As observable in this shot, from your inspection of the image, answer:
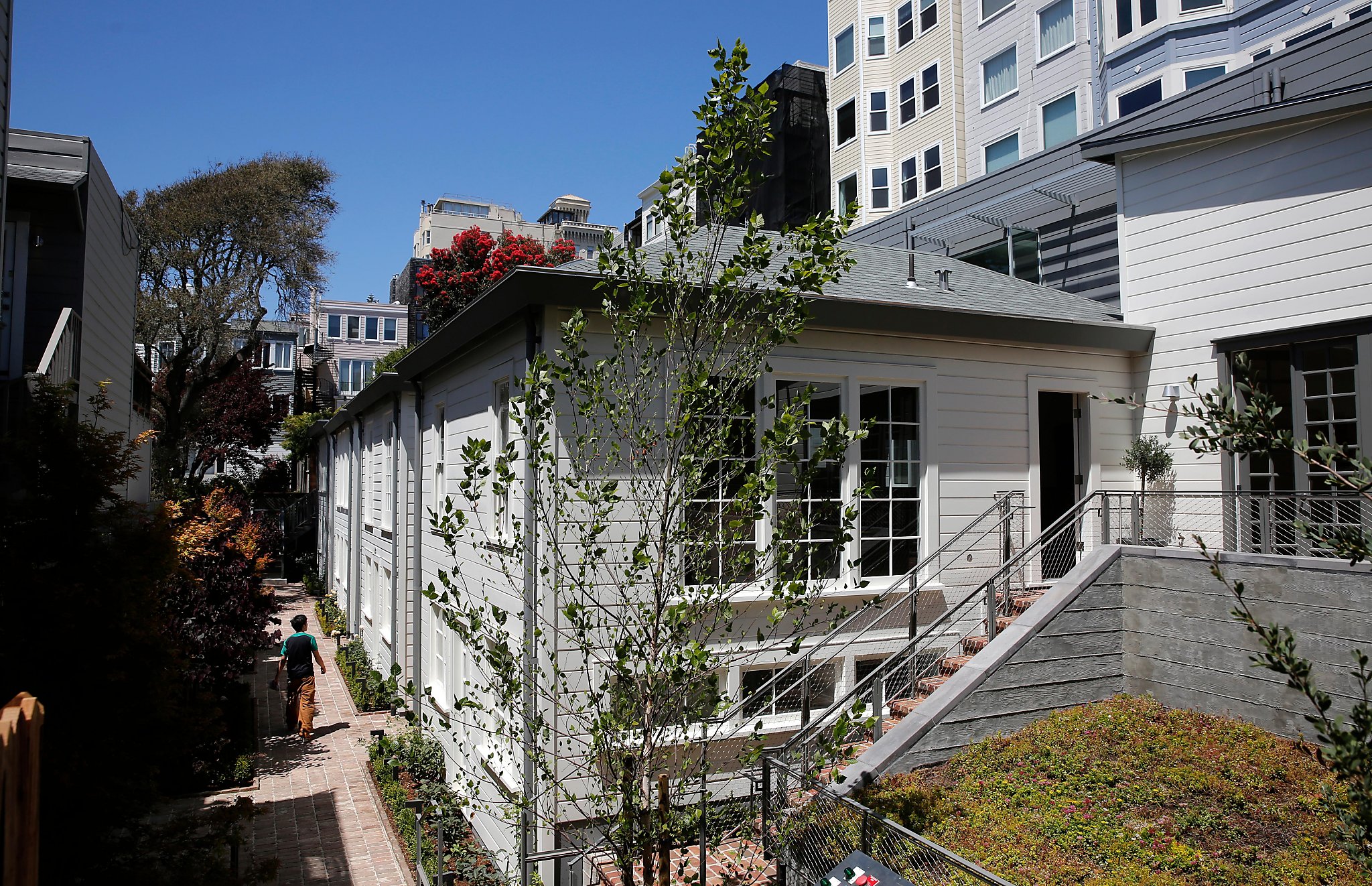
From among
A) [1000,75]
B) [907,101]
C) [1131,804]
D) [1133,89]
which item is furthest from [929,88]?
[1131,804]

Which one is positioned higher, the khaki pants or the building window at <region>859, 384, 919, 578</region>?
the building window at <region>859, 384, 919, 578</region>

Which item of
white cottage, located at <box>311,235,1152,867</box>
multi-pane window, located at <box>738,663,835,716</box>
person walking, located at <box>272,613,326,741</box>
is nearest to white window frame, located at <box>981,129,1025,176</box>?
white cottage, located at <box>311,235,1152,867</box>

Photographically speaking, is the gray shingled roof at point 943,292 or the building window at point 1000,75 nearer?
the gray shingled roof at point 943,292

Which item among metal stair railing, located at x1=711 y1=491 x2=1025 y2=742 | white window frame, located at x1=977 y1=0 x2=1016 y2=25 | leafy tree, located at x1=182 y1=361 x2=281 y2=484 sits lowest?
metal stair railing, located at x1=711 y1=491 x2=1025 y2=742

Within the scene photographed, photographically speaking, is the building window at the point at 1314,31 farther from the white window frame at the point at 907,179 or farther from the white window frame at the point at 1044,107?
the white window frame at the point at 907,179

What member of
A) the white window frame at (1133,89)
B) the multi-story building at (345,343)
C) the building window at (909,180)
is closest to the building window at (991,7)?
the building window at (909,180)

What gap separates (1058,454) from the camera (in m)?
12.3

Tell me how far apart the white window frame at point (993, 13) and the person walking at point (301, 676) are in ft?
83.8

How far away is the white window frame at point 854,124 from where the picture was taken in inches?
1227

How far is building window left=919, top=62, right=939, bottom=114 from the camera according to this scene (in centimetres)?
2892

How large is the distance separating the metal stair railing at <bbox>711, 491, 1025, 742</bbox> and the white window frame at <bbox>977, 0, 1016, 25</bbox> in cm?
2144

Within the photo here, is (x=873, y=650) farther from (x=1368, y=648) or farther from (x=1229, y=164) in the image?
(x=1229, y=164)

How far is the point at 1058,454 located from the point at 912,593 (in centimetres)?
421

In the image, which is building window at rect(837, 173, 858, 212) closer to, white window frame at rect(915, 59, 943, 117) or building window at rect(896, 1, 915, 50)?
white window frame at rect(915, 59, 943, 117)
